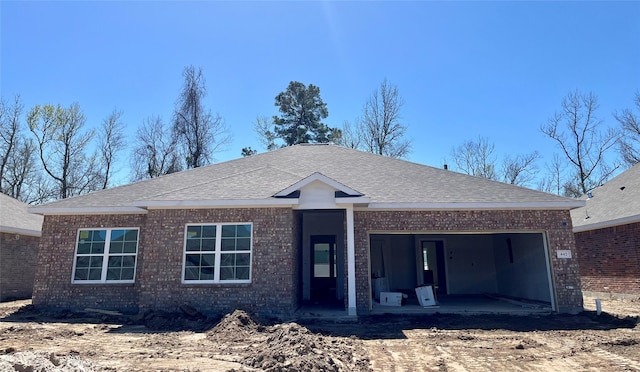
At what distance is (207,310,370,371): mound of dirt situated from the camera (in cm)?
540

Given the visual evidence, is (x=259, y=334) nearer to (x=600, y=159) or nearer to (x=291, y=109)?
(x=291, y=109)

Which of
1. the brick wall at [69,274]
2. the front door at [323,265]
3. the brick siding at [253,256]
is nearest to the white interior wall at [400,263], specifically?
the front door at [323,265]

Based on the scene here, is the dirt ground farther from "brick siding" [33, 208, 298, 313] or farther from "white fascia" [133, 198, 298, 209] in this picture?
"white fascia" [133, 198, 298, 209]

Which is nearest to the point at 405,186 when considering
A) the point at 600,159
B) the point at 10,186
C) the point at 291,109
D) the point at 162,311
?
the point at 162,311

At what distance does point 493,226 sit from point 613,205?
307 inches

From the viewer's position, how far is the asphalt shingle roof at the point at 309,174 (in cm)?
1120

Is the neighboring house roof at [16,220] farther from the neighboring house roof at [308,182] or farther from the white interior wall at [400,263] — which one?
the white interior wall at [400,263]

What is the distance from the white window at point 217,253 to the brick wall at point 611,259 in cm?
1313

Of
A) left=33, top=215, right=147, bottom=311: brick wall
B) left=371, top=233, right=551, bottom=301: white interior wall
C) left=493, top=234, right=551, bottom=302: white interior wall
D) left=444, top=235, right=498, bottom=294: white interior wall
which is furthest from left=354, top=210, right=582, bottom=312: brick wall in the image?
left=33, top=215, right=147, bottom=311: brick wall

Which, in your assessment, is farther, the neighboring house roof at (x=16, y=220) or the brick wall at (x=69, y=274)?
the neighboring house roof at (x=16, y=220)

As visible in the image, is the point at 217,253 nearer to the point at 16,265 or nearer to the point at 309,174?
the point at 309,174

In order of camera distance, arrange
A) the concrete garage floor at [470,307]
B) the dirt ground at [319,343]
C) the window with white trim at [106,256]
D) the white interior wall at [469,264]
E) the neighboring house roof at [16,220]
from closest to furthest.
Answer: the dirt ground at [319,343] < the concrete garage floor at [470,307] < the window with white trim at [106,256] < the neighboring house roof at [16,220] < the white interior wall at [469,264]

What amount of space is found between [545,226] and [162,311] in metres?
11.1

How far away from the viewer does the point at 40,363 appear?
4785 mm
